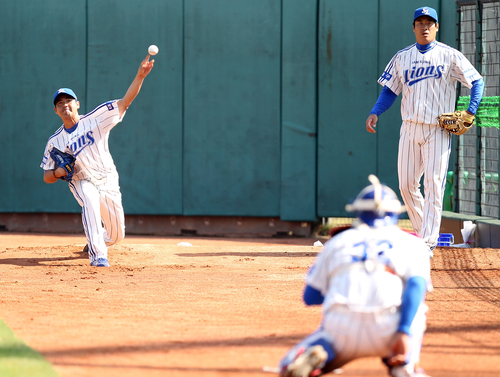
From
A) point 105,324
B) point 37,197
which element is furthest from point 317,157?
point 105,324

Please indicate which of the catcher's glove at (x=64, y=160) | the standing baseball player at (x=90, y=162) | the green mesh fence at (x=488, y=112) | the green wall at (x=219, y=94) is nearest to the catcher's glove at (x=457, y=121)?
the green mesh fence at (x=488, y=112)

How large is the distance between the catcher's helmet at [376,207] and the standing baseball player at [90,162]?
4.53 meters

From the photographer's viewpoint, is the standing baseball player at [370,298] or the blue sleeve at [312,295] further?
the blue sleeve at [312,295]

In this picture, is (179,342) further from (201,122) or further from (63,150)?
(201,122)

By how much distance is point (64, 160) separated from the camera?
7.03 m

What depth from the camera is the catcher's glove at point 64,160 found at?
7.00m

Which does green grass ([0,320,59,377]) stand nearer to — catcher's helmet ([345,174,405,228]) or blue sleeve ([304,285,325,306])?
blue sleeve ([304,285,325,306])

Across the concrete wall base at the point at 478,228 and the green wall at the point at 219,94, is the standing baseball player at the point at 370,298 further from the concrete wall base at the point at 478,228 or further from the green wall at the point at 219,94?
the green wall at the point at 219,94

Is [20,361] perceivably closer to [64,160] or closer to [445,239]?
[64,160]

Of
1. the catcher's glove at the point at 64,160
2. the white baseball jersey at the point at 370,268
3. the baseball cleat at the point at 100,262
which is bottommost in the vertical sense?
the baseball cleat at the point at 100,262

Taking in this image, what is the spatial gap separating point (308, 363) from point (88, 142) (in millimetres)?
5025

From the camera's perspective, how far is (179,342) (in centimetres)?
384

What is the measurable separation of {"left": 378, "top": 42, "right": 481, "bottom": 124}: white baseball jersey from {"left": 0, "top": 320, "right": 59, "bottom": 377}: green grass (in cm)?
448

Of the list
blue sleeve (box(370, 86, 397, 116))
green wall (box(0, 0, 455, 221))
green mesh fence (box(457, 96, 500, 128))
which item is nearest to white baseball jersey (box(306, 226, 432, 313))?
blue sleeve (box(370, 86, 397, 116))
